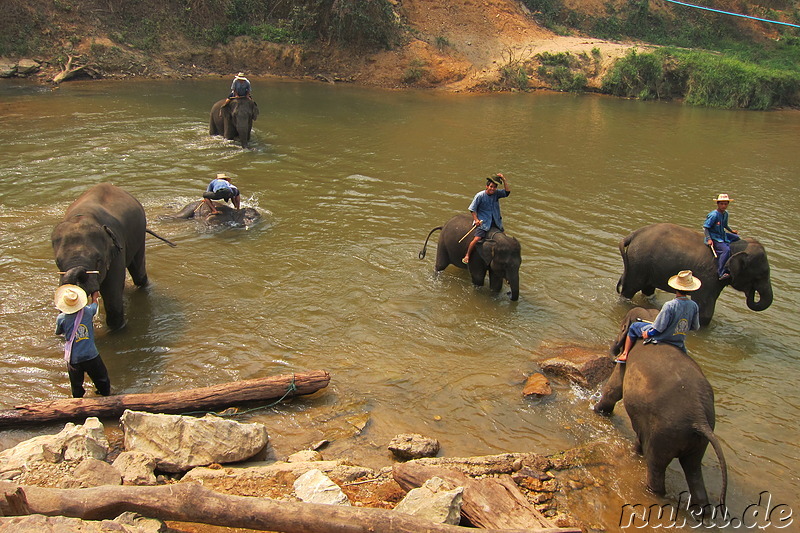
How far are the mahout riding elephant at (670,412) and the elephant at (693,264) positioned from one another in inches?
143

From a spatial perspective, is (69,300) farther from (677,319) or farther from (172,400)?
(677,319)

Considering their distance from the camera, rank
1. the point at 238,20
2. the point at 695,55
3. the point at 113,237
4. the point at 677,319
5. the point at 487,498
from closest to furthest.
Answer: the point at 487,498 → the point at 677,319 → the point at 113,237 → the point at 238,20 → the point at 695,55

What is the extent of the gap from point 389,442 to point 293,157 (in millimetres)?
12144

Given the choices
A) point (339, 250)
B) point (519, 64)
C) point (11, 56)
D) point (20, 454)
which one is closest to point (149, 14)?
point (11, 56)

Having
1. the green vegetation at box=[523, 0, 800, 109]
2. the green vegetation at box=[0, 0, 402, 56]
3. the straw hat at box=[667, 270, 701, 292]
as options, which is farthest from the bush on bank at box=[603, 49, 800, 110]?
the straw hat at box=[667, 270, 701, 292]

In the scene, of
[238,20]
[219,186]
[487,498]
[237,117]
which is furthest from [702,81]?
[487,498]

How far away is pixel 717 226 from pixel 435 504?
6.95 meters

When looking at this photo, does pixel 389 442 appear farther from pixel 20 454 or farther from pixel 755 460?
pixel 755 460

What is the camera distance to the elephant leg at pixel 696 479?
5.64 metres

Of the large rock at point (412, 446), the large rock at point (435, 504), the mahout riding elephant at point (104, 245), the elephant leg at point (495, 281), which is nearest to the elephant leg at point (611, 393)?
the large rock at point (412, 446)

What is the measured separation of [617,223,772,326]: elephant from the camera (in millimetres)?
8945

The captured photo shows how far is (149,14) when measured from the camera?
104ft

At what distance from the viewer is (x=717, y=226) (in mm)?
9195

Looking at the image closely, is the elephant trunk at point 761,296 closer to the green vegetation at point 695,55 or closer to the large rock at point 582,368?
the large rock at point 582,368
